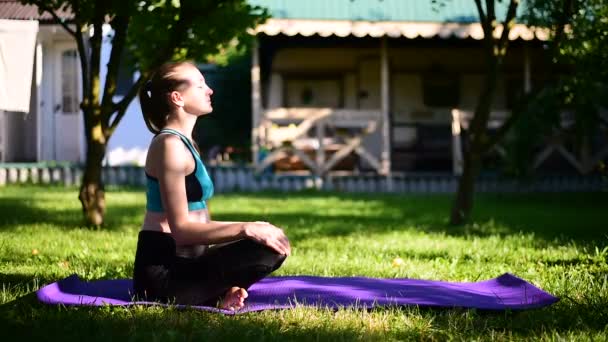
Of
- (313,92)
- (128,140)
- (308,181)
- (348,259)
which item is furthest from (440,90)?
(348,259)

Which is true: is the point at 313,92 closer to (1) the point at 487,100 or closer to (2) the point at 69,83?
(2) the point at 69,83

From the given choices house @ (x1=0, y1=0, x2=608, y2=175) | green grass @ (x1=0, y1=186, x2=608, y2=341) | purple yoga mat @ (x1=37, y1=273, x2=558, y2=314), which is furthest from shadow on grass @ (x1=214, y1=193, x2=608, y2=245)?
purple yoga mat @ (x1=37, y1=273, x2=558, y2=314)

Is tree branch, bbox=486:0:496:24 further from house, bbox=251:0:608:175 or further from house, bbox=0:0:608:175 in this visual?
house, bbox=251:0:608:175

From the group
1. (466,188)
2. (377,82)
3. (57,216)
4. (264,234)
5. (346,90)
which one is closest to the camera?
(264,234)

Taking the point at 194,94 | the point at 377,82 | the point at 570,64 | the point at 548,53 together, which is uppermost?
the point at 377,82

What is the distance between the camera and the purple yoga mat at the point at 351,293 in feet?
11.5

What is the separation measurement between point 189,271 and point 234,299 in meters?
0.24

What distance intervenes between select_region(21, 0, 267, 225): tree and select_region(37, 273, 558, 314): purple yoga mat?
328 cm

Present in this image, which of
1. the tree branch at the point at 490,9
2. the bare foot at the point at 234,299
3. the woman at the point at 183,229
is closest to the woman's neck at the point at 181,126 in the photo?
the woman at the point at 183,229

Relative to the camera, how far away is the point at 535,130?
38.9 ft

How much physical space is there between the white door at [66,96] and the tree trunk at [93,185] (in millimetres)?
8699

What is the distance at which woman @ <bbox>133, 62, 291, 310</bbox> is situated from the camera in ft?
10.7

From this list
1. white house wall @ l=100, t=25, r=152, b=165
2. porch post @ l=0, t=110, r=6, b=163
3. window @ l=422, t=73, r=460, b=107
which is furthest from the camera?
window @ l=422, t=73, r=460, b=107

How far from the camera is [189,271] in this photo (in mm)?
3410
